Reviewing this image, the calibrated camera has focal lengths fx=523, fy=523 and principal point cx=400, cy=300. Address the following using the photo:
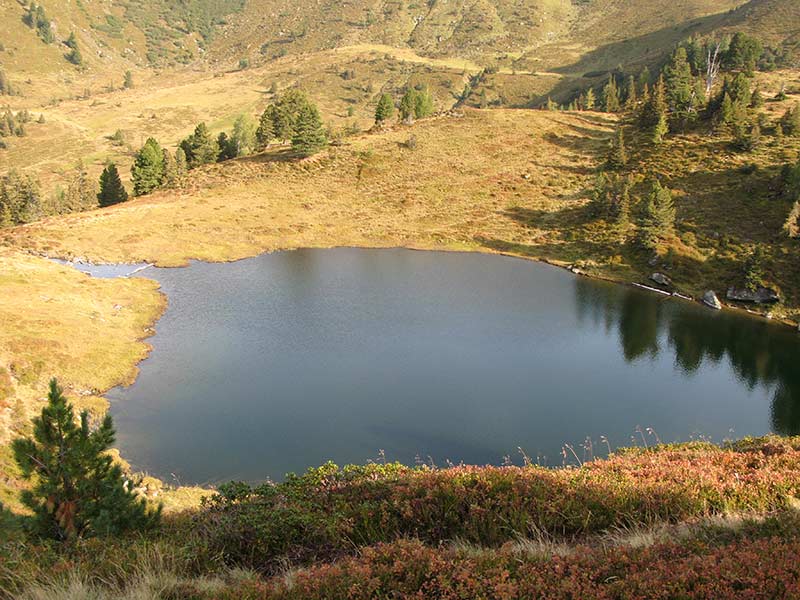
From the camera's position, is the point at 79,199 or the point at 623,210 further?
the point at 79,199

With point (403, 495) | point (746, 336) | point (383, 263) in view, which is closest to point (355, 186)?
point (383, 263)

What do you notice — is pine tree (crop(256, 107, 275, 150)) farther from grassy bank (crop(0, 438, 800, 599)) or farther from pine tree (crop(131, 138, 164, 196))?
grassy bank (crop(0, 438, 800, 599))

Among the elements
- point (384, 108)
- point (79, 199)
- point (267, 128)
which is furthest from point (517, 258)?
point (79, 199)

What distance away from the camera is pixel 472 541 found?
1042cm

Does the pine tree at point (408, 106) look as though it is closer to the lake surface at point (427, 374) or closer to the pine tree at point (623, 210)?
the pine tree at point (623, 210)

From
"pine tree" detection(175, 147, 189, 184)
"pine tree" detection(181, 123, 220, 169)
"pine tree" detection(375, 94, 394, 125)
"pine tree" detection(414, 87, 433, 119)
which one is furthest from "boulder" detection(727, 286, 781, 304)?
"pine tree" detection(181, 123, 220, 169)

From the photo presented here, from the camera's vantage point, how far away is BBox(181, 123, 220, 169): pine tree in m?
109

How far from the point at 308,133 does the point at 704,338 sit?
7881 centimetres

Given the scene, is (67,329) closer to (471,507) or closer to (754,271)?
(471,507)

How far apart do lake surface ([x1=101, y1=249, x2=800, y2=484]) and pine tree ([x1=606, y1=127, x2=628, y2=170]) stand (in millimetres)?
37047

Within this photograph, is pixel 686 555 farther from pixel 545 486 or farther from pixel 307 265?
pixel 307 265

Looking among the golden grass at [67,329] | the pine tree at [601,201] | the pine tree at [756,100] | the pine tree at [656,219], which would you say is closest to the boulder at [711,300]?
the pine tree at [656,219]

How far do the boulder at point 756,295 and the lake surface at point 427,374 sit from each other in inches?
158

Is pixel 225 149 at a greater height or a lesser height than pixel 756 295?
greater
